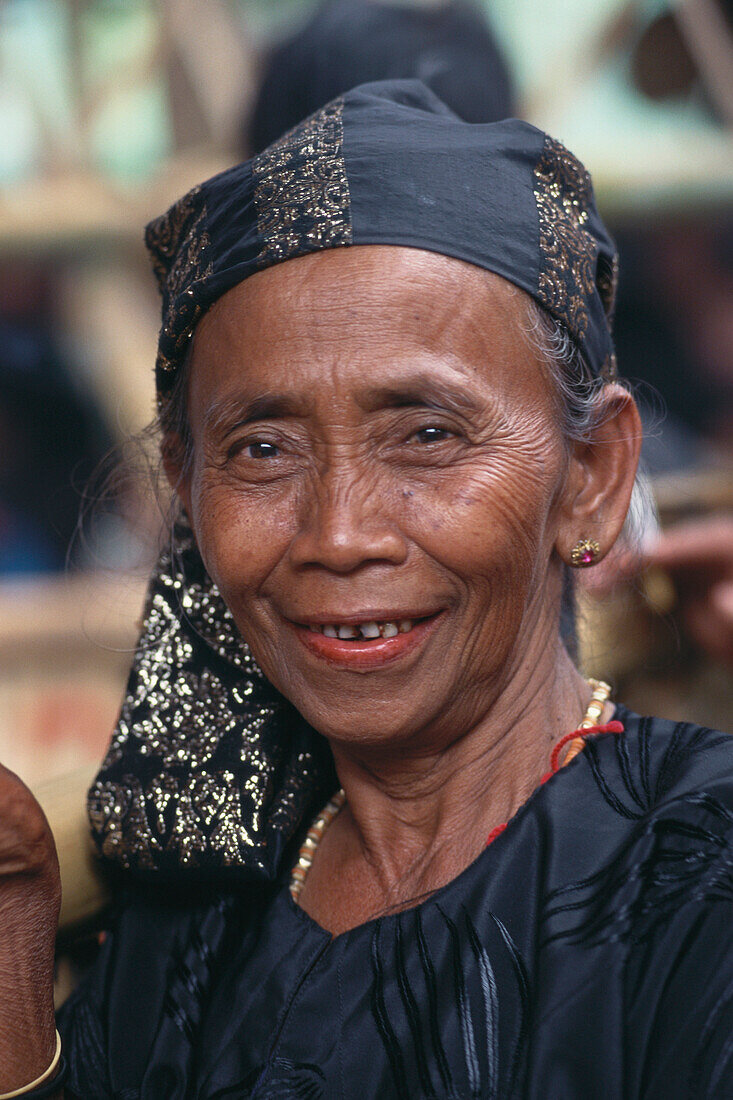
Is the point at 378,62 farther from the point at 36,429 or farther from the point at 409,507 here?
the point at 36,429

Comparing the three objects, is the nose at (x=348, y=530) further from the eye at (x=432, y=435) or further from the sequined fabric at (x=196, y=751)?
the sequined fabric at (x=196, y=751)

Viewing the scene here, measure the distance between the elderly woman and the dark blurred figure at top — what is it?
1.10m

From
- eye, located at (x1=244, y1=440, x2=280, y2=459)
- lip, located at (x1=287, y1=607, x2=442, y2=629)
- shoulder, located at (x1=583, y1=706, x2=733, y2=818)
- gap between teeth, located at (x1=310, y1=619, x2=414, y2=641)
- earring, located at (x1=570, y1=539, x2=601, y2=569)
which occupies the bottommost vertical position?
shoulder, located at (x1=583, y1=706, x2=733, y2=818)

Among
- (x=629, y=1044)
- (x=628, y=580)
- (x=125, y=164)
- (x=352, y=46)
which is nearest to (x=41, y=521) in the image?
(x=125, y=164)

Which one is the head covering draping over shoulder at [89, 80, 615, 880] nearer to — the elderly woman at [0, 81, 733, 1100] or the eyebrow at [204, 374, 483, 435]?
the elderly woman at [0, 81, 733, 1100]

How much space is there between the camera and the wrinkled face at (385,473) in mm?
1492

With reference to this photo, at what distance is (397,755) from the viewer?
1.71 meters

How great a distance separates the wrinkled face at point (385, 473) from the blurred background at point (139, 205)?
2.26m

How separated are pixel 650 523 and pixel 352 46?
157 centimetres

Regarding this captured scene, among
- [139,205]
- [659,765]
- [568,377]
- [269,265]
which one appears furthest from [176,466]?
[139,205]

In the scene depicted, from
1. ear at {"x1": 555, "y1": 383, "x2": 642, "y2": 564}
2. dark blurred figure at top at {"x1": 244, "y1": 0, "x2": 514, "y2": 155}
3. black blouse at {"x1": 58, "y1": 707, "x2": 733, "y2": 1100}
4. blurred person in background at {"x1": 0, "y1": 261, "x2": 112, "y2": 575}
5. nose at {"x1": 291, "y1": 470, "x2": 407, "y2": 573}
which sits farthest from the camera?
blurred person in background at {"x1": 0, "y1": 261, "x2": 112, "y2": 575}

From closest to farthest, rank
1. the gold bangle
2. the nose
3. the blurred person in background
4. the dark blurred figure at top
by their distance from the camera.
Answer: the nose → the gold bangle → the dark blurred figure at top → the blurred person in background

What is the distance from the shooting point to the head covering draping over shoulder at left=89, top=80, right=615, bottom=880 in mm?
1537

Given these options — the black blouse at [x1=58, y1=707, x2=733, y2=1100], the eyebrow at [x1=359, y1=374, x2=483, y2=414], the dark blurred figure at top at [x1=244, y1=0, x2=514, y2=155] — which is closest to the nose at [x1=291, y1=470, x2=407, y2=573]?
the eyebrow at [x1=359, y1=374, x2=483, y2=414]
